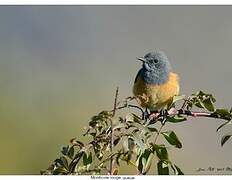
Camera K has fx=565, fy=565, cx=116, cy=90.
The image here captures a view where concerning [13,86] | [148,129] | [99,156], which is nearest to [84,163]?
[99,156]

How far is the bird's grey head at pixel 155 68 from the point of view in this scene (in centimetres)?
188

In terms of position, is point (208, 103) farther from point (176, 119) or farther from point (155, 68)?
point (155, 68)

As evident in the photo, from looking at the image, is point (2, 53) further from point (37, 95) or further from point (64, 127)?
point (64, 127)

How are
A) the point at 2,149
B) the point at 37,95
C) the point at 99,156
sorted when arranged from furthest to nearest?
the point at 37,95
the point at 2,149
the point at 99,156

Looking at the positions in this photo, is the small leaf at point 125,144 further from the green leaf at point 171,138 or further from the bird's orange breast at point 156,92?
the bird's orange breast at point 156,92

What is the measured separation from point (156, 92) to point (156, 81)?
6 centimetres

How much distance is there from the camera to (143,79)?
192 centimetres

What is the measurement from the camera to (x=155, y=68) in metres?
1.92

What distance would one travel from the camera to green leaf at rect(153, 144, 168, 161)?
1.25 m

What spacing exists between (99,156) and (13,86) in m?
0.84
